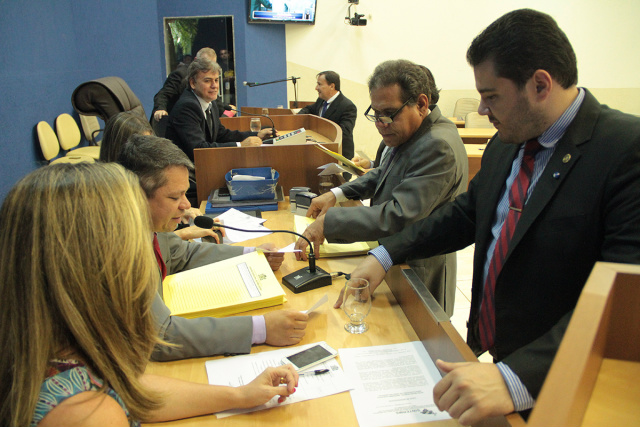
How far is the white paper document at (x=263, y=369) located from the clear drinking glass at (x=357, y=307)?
15 cm

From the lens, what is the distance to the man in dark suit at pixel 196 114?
11.7 ft

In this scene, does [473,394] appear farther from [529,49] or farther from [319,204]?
[319,204]

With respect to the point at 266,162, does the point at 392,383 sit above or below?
below

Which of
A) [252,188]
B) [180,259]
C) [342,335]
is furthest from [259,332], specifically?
[252,188]

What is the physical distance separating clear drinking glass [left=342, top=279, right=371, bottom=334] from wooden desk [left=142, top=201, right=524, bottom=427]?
3 centimetres

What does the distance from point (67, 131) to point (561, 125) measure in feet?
17.1

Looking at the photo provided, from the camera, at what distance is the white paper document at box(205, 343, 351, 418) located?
3.79ft

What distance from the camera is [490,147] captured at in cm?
→ 159

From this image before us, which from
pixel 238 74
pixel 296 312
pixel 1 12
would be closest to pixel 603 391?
pixel 296 312

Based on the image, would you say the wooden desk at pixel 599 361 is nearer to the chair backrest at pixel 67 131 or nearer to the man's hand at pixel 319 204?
the man's hand at pixel 319 204

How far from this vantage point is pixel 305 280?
5.59 feet

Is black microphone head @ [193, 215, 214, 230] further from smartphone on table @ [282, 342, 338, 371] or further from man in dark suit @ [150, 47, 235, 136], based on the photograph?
man in dark suit @ [150, 47, 235, 136]

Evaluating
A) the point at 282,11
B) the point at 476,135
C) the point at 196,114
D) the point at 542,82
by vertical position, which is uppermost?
the point at 282,11

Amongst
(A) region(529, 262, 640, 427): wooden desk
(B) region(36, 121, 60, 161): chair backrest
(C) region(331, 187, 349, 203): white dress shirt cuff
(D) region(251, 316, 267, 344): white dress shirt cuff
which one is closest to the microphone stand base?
(D) region(251, 316, 267, 344): white dress shirt cuff
